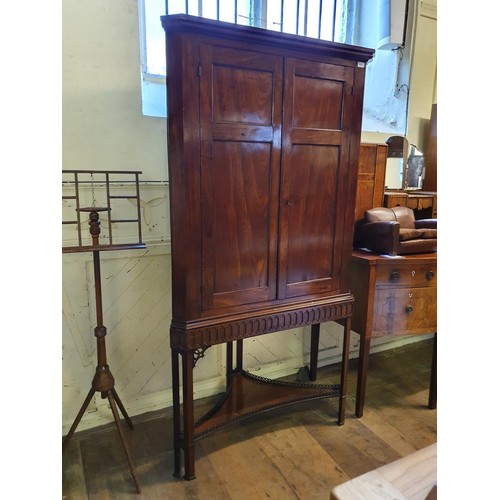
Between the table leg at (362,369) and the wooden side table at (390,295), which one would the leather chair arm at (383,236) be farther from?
the table leg at (362,369)

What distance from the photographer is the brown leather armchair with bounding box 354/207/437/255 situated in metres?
1.90

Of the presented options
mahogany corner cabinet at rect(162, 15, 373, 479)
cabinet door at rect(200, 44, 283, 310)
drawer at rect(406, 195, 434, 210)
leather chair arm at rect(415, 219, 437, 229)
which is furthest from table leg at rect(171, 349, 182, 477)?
drawer at rect(406, 195, 434, 210)

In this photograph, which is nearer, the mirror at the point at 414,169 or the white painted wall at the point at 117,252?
the white painted wall at the point at 117,252

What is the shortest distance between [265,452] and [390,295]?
970mm

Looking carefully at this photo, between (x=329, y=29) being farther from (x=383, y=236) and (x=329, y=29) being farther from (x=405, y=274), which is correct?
(x=405, y=274)

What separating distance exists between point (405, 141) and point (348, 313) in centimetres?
120

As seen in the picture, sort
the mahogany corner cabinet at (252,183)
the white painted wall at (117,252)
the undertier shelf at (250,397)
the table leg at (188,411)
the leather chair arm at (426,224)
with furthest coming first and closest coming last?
the leather chair arm at (426,224)
the undertier shelf at (250,397)
the white painted wall at (117,252)
the table leg at (188,411)
the mahogany corner cabinet at (252,183)

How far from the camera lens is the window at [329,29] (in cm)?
188

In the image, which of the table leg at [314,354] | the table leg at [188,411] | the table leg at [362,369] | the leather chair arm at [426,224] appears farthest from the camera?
the table leg at [314,354]

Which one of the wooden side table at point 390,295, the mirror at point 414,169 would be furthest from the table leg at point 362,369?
the mirror at point 414,169

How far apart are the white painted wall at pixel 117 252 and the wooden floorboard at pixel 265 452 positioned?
20cm

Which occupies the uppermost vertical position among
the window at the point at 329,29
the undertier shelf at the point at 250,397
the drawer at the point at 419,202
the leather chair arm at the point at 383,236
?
the window at the point at 329,29

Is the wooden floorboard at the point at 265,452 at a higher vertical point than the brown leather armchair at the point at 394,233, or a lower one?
lower
